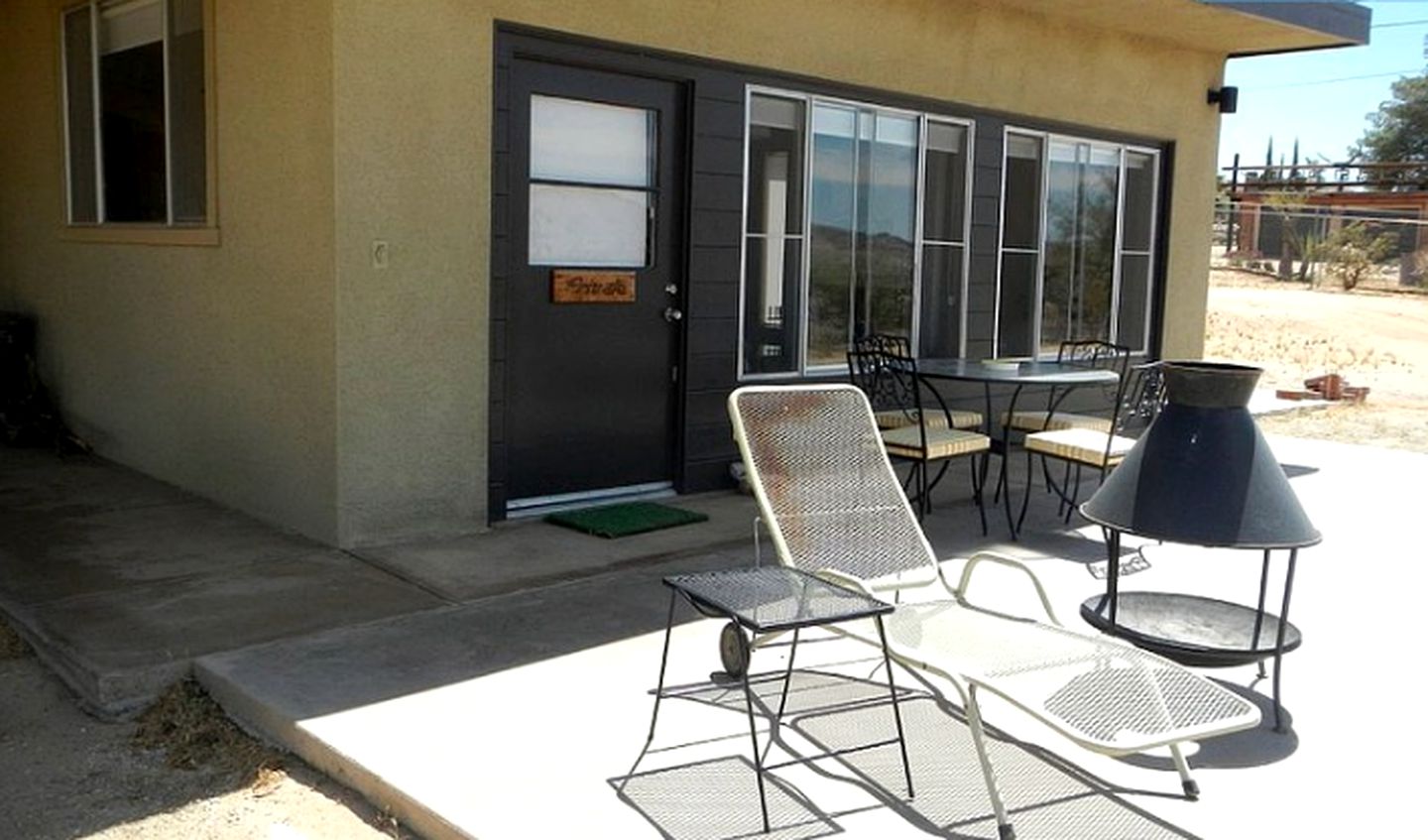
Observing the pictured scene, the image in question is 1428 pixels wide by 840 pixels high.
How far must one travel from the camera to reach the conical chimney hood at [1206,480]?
135 inches

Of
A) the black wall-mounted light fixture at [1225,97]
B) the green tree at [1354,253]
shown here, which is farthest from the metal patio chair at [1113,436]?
the green tree at [1354,253]

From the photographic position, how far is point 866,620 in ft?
11.8

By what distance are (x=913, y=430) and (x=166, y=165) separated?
4.00 m

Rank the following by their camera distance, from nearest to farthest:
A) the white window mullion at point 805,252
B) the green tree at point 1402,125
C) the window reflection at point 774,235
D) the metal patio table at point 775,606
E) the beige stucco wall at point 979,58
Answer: the metal patio table at point 775,606
the beige stucco wall at point 979,58
the window reflection at point 774,235
the white window mullion at point 805,252
the green tree at point 1402,125

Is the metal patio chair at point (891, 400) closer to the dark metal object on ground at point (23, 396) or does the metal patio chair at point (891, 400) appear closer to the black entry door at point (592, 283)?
the black entry door at point (592, 283)

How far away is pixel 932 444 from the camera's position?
5.81m

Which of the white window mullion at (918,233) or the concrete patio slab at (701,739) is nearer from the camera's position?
the concrete patio slab at (701,739)

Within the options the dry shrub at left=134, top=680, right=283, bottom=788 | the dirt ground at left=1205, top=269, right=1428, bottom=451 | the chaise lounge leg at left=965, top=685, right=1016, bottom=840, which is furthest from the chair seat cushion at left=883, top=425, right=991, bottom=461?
the dirt ground at left=1205, top=269, right=1428, bottom=451

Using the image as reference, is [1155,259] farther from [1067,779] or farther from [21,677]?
[21,677]

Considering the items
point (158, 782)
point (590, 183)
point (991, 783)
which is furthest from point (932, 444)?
point (158, 782)

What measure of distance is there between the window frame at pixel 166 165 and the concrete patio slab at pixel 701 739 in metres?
2.79

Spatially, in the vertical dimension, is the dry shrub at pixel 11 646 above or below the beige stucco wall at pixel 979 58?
below

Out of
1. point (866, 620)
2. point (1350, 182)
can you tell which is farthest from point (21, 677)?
point (1350, 182)

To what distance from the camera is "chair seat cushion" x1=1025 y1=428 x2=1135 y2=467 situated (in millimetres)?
5729
